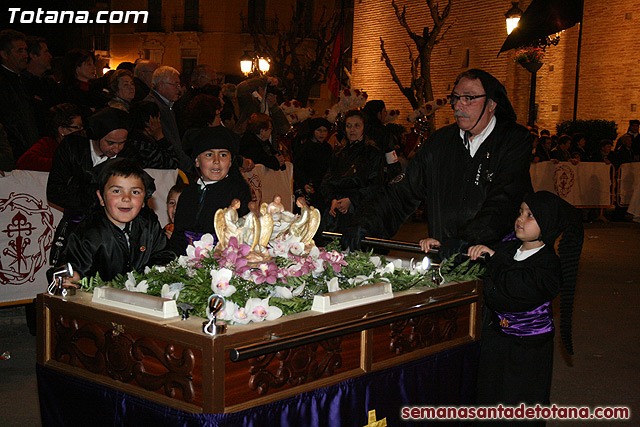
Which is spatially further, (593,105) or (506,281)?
(593,105)

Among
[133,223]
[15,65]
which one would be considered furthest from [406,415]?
[15,65]

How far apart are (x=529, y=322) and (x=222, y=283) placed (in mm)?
1909

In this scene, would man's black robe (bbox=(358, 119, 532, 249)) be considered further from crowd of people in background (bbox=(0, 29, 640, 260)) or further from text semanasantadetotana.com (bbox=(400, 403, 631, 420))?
crowd of people in background (bbox=(0, 29, 640, 260))

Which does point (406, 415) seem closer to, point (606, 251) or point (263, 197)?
point (263, 197)

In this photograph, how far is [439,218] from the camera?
475cm

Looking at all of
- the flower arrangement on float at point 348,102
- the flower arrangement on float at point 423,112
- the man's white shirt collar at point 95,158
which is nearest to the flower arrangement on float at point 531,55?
the flower arrangement on float at point 423,112

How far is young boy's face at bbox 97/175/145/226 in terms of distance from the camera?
3.88 m

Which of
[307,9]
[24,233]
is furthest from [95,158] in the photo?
[307,9]

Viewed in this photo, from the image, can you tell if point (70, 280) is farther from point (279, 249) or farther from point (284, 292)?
point (284, 292)

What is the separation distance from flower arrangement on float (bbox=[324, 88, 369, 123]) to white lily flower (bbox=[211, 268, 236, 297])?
6.80m

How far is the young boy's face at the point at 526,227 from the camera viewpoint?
13.1ft

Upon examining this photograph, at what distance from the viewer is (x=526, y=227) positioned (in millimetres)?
4023

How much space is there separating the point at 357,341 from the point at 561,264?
53.1 inches

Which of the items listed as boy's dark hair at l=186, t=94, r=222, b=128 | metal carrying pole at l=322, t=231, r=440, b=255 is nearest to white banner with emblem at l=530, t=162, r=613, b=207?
boy's dark hair at l=186, t=94, r=222, b=128
